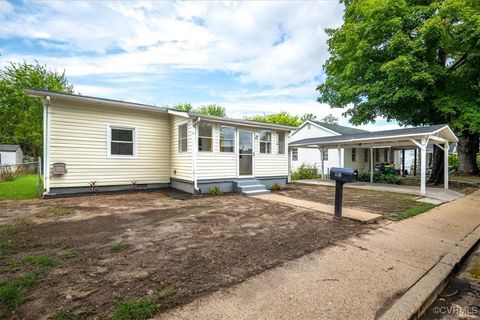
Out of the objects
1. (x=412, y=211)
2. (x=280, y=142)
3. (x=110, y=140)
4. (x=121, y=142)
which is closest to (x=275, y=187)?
(x=280, y=142)

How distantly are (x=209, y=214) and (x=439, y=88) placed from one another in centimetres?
1458

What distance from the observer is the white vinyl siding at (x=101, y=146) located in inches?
335

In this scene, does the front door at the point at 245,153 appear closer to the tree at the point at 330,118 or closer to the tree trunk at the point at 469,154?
the tree trunk at the point at 469,154

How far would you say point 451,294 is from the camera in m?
2.85

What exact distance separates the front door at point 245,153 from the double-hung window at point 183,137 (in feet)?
7.51

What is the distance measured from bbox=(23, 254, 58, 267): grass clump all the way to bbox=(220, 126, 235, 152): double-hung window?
7170 mm

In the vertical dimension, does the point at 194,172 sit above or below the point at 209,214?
above

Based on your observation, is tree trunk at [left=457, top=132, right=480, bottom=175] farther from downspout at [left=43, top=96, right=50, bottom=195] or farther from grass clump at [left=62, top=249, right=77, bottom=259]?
downspout at [left=43, top=96, right=50, bottom=195]

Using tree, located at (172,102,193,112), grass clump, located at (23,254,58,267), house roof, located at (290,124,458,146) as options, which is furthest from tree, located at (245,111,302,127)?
grass clump, located at (23,254,58,267)

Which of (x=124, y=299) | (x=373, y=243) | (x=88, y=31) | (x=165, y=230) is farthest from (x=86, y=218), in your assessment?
(x=88, y=31)

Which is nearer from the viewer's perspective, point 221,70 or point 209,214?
point 209,214

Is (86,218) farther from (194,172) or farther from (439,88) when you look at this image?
(439,88)

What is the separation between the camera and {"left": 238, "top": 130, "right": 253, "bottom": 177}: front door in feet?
34.4

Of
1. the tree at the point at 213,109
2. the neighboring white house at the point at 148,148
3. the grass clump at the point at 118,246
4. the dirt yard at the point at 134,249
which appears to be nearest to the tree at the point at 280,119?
the tree at the point at 213,109
